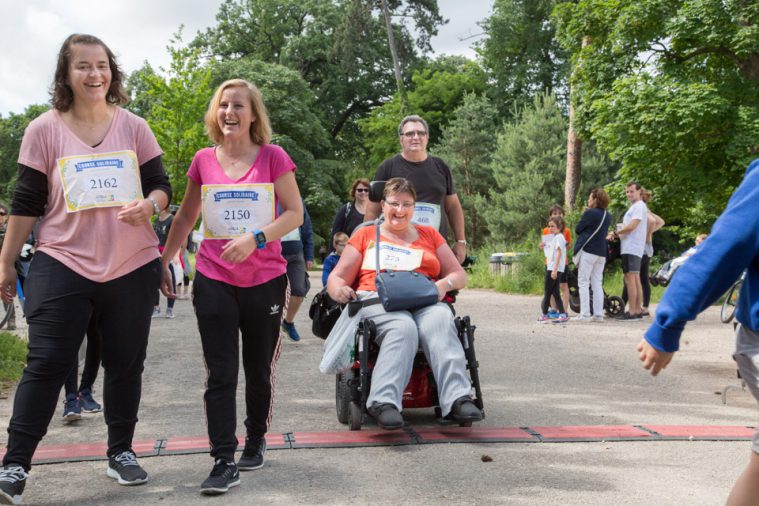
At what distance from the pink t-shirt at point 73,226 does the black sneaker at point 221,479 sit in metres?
1.03

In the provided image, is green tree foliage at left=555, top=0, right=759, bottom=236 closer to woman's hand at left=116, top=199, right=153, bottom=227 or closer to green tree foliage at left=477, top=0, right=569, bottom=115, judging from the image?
green tree foliage at left=477, top=0, right=569, bottom=115

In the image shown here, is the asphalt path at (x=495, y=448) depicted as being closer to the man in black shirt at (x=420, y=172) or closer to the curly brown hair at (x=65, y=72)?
the man in black shirt at (x=420, y=172)

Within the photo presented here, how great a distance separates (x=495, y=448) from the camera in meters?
5.33

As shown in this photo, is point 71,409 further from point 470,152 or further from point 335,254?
point 470,152

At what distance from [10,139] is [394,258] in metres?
77.3

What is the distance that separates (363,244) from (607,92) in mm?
21918

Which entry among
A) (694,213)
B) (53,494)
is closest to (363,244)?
(53,494)

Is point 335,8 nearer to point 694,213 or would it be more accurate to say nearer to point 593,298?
point 694,213

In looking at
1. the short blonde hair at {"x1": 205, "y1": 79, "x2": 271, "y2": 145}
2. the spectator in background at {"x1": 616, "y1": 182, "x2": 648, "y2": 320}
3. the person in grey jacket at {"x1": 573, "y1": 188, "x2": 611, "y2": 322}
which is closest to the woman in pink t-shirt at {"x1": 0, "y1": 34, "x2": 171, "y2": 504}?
the short blonde hair at {"x1": 205, "y1": 79, "x2": 271, "y2": 145}

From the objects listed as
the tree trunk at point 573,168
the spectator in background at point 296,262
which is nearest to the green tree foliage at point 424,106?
the tree trunk at point 573,168

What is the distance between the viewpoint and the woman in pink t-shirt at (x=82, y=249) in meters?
4.29

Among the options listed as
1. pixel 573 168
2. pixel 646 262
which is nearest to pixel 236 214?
pixel 646 262

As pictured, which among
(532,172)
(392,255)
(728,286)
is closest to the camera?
(728,286)

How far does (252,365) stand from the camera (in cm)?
478
